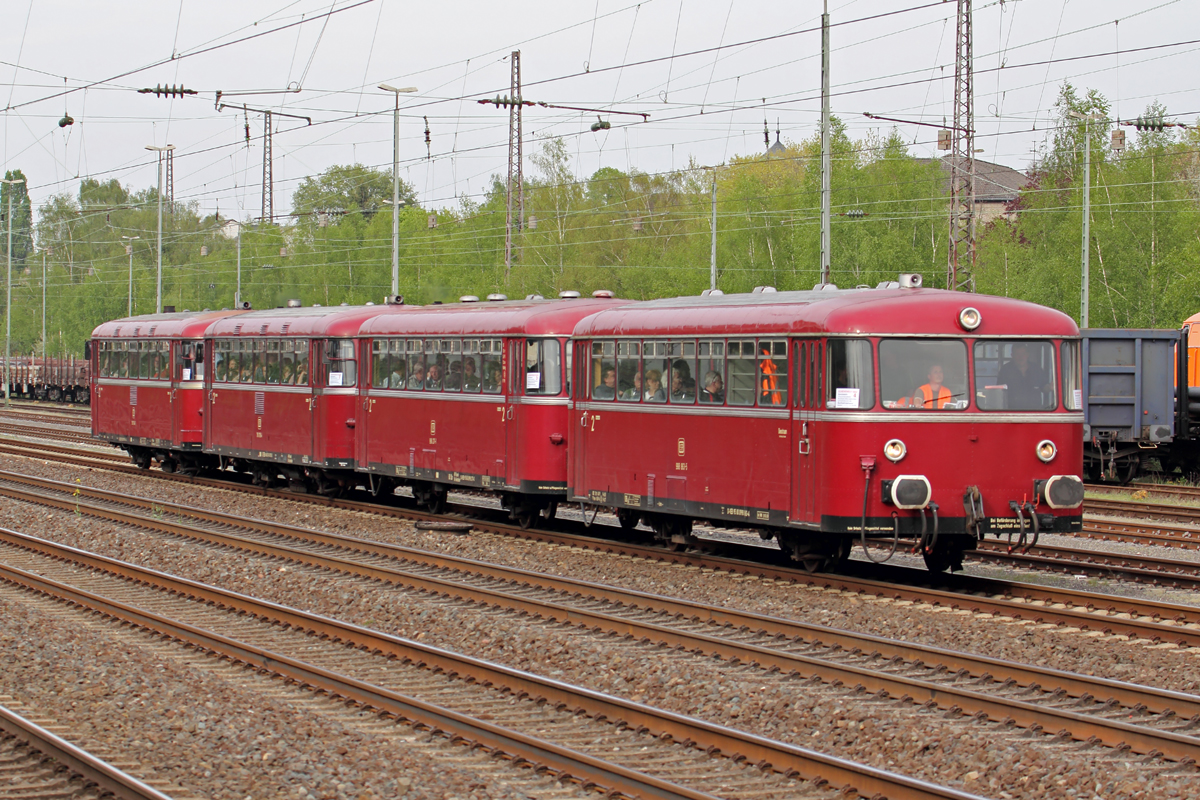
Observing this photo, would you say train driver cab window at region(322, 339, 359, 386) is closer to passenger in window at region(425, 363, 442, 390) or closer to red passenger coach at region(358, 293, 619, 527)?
red passenger coach at region(358, 293, 619, 527)

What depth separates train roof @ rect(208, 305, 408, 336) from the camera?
23.3 meters

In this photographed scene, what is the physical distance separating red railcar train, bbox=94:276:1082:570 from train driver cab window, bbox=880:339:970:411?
17 millimetres

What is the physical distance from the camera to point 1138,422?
2681 centimetres

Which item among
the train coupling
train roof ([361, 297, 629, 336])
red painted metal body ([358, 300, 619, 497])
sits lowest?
the train coupling

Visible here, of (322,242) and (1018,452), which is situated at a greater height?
(322,242)

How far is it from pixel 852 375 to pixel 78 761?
26.5 ft

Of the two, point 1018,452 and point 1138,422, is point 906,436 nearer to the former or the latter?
point 1018,452

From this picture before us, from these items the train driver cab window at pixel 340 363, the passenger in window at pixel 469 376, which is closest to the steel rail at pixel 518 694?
the passenger in window at pixel 469 376

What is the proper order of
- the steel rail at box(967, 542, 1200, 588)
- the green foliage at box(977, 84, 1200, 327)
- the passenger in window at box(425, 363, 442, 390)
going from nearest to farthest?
the steel rail at box(967, 542, 1200, 588)
the passenger in window at box(425, 363, 442, 390)
the green foliage at box(977, 84, 1200, 327)

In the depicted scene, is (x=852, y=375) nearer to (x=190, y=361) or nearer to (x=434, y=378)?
(x=434, y=378)

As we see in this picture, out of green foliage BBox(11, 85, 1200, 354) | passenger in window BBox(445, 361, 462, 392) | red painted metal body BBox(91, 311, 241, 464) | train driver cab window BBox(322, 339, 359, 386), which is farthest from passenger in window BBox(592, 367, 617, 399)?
green foliage BBox(11, 85, 1200, 354)

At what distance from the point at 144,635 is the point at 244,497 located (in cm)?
1263

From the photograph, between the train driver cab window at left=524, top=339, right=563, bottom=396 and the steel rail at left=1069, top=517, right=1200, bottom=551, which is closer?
the steel rail at left=1069, top=517, right=1200, bottom=551

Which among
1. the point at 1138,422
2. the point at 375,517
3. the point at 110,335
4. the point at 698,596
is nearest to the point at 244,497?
the point at 375,517
